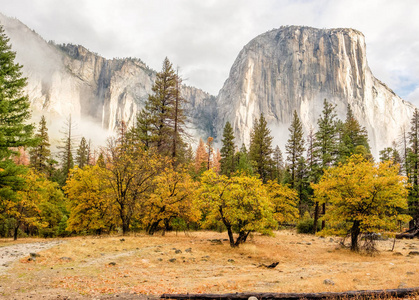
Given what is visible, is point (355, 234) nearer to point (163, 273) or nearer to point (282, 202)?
point (282, 202)

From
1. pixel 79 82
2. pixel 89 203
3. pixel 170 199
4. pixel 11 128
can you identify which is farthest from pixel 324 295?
pixel 79 82

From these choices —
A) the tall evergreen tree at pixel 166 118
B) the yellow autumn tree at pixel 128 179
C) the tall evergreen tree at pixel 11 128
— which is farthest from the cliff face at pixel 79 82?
the tall evergreen tree at pixel 11 128

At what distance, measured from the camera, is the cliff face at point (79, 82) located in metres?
127

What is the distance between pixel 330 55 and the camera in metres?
139

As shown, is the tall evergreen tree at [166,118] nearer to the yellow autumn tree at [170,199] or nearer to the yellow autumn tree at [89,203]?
the yellow autumn tree at [170,199]

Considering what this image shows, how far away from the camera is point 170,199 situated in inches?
783

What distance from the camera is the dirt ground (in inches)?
294

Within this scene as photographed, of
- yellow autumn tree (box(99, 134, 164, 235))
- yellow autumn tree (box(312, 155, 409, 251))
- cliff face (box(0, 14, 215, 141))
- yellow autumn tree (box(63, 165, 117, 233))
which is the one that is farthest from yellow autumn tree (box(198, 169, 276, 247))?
cliff face (box(0, 14, 215, 141))

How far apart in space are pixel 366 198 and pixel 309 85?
138611mm

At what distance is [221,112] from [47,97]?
100792 millimetres

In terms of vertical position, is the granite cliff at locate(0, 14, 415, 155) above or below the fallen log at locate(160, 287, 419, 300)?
above

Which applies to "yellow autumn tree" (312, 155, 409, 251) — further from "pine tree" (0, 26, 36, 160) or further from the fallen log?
"pine tree" (0, 26, 36, 160)

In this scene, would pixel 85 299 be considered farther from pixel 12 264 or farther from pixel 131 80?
pixel 131 80

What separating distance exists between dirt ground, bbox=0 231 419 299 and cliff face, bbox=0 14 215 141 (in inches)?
4851
